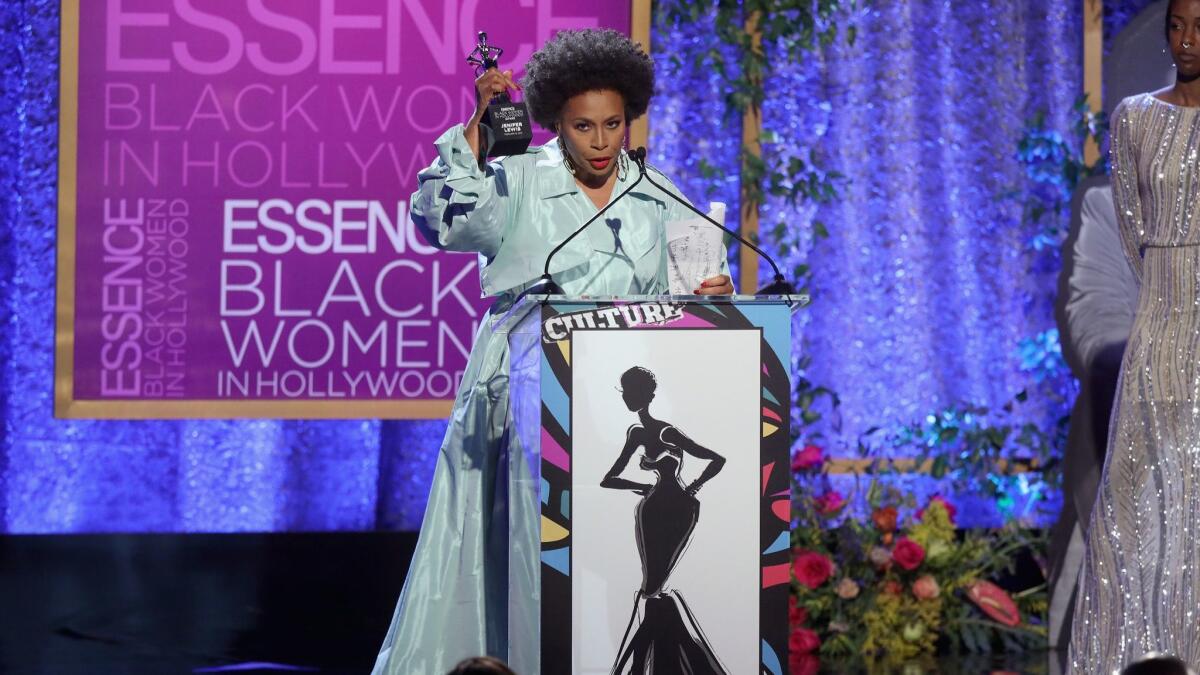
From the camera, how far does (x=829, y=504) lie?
14.4ft

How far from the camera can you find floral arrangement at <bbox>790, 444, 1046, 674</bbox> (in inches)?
166

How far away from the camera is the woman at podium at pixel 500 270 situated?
2809 millimetres

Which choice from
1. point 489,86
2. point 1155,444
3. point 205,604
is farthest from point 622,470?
point 205,604

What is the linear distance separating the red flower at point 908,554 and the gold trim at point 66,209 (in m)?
2.51

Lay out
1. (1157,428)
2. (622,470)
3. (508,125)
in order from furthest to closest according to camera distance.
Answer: (1157,428)
(508,125)
(622,470)

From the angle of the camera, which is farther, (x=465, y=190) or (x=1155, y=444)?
(x=1155, y=444)

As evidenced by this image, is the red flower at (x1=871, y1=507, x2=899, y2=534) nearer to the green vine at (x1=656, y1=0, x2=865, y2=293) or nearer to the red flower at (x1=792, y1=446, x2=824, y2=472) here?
the red flower at (x1=792, y1=446, x2=824, y2=472)

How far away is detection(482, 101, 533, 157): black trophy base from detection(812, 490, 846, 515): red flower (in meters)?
2.06

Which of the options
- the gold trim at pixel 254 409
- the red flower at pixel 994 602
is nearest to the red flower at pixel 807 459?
the red flower at pixel 994 602

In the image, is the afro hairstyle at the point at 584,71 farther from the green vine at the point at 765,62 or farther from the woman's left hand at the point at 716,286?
A: the green vine at the point at 765,62

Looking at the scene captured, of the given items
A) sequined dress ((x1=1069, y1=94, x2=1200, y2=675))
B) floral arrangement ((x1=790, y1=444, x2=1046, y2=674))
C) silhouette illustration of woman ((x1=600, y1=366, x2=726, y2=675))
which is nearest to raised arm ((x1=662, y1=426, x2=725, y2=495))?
silhouette illustration of woman ((x1=600, y1=366, x2=726, y2=675))

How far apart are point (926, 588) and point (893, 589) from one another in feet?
0.33

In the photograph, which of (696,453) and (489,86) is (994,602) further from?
(489,86)

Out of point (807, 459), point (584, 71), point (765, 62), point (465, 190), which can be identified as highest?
point (765, 62)
